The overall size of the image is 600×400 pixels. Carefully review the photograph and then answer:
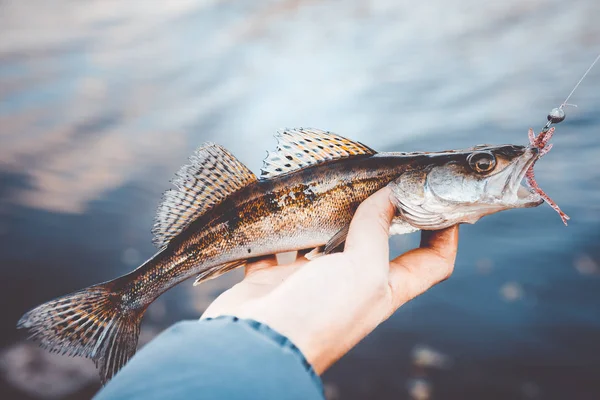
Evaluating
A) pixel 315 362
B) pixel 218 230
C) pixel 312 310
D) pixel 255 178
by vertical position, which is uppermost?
pixel 255 178

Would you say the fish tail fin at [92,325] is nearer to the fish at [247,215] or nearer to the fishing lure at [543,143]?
the fish at [247,215]

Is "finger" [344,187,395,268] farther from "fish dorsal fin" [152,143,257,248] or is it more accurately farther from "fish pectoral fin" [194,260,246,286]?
"fish pectoral fin" [194,260,246,286]

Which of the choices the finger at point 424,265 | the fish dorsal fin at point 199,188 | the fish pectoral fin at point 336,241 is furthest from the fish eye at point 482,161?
the fish dorsal fin at point 199,188

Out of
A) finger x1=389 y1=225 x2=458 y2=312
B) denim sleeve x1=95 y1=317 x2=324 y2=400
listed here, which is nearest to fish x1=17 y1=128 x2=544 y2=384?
finger x1=389 y1=225 x2=458 y2=312

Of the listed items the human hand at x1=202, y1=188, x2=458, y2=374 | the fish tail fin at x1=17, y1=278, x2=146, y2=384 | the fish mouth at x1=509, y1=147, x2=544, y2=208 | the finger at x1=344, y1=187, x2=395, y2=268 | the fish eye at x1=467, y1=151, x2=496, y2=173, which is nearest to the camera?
the human hand at x1=202, y1=188, x2=458, y2=374

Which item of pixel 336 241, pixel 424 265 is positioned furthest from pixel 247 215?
pixel 424 265

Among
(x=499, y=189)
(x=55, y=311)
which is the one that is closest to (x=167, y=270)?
(x=55, y=311)

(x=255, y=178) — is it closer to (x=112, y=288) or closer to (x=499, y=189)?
(x=112, y=288)
